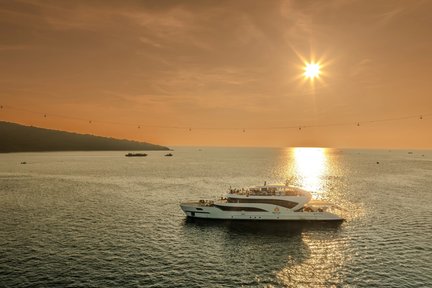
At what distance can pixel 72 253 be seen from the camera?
47312mm

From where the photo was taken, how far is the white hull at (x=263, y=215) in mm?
67500

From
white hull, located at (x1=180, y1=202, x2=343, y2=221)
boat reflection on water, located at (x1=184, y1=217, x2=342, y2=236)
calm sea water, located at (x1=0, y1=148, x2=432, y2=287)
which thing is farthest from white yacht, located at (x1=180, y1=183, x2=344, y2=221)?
calm sea water, located at (x1=0, y1=148, x2=432, y2=287)

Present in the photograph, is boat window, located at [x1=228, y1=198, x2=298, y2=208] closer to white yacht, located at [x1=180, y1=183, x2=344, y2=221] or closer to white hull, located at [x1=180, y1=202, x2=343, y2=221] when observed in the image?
white yacht, located at [x1=180, y1=183, x2=344, y2=221]

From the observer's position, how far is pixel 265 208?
6819 centimetres

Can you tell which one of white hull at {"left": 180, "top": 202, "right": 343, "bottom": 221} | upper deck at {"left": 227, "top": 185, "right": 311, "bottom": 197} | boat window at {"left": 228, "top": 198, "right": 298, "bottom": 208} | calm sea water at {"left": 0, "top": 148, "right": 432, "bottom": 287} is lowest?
calm sea water at {"left": 0, "top": 148, "right": 432, "bottom": 287}

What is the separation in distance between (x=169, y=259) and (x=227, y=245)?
1107 cm

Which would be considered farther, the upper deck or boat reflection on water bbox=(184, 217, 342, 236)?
the upper deck

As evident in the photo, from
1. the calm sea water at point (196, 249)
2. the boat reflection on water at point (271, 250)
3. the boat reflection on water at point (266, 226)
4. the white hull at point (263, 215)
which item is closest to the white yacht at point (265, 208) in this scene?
the white hull at point (263, 215)

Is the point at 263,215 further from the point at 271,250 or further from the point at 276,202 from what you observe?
the point at 271,250

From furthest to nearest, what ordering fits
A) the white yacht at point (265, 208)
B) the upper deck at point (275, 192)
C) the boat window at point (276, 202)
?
the upper deck at point (275, 192), the boat window at point (276, 202), the white yacht at point (265, 208)

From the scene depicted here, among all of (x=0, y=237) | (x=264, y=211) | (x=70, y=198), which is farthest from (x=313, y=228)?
(x=70, y=198)

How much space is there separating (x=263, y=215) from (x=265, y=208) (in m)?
1.51

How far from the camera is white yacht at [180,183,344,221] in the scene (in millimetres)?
67688

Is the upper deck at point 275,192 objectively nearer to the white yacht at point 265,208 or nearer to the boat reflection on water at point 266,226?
the white yacht at point 265,208
